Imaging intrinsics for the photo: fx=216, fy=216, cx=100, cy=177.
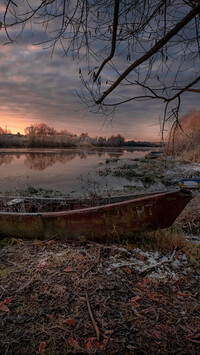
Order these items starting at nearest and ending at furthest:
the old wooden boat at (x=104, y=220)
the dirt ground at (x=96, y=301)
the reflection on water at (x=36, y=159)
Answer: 1. the dirt ground at (x=96, y=301)
2. the old wooden boat at (x=104, y=220)
3. the reflection on water at (x=36, y=159)

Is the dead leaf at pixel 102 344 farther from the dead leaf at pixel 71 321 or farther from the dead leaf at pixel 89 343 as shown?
the dead leaf at pixel 71 321

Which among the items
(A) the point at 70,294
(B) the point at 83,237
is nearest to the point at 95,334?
(A) the point at 70,294

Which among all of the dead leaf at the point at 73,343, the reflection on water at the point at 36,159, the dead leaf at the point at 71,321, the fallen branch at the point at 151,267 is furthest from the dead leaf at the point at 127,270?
the reflection on water at the point at 36,159

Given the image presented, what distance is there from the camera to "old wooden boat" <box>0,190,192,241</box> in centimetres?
307

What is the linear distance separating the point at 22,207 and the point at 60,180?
312 inches

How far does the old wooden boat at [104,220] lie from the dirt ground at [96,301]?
0.23 meters

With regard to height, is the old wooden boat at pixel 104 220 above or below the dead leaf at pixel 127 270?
above

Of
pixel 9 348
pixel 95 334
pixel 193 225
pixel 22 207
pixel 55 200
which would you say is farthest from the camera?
pixel 193 225

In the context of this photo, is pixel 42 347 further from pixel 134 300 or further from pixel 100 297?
pixel 134 300

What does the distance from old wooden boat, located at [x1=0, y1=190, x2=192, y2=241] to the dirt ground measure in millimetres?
229

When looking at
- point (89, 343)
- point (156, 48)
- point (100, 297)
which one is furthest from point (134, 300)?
point (156, 48)

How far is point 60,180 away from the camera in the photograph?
12156 millimetres

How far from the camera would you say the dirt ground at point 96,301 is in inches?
66.3

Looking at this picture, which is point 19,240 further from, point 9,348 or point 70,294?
point 9,348
